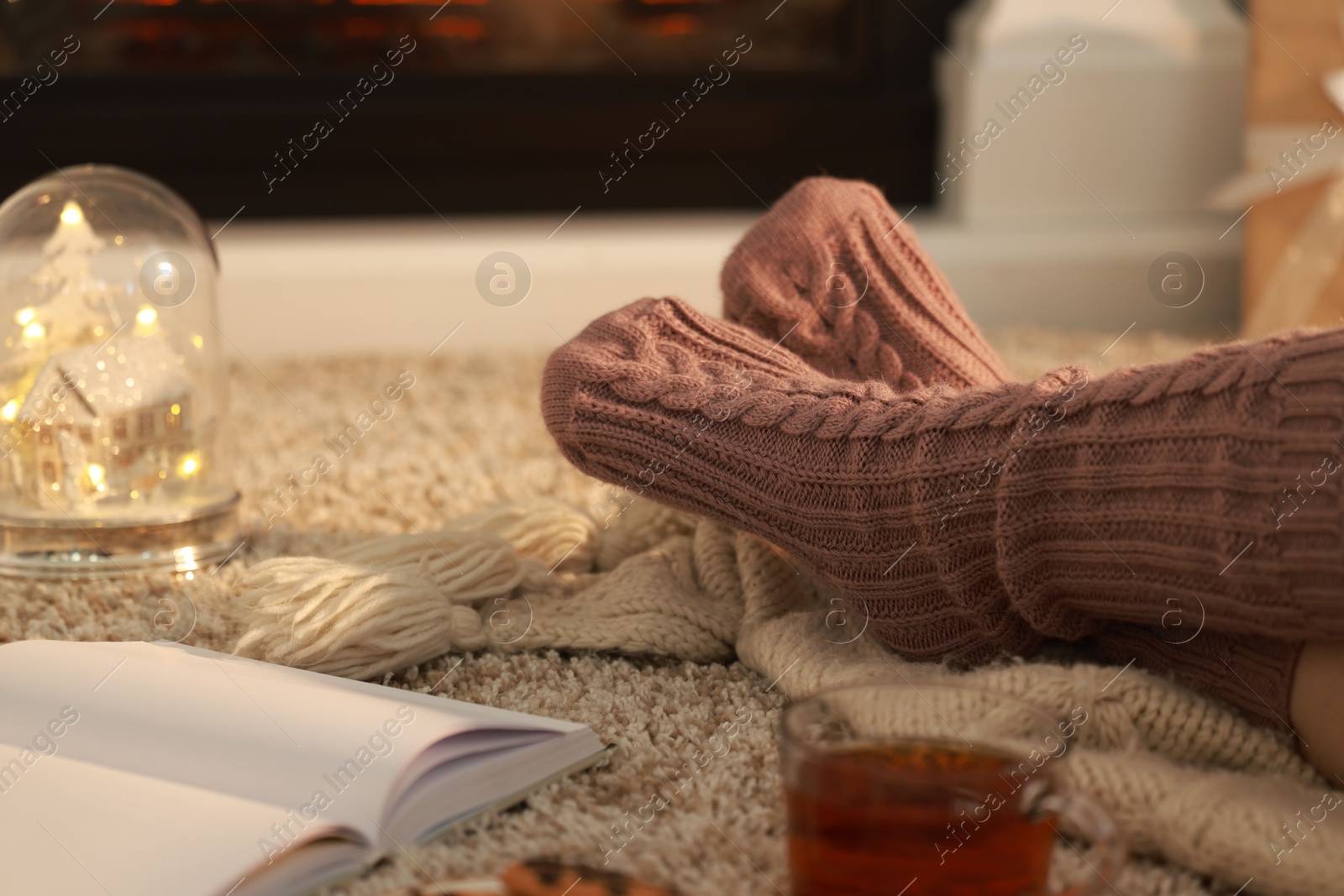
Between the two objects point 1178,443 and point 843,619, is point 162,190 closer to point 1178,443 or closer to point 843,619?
point 843,619

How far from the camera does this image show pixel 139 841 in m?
0.46

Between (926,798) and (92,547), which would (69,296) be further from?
(926,798)

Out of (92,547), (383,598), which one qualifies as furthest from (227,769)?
(92,547)

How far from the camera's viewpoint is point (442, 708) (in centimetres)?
54

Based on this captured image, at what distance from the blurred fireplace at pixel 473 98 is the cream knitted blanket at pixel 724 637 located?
1.11 meters

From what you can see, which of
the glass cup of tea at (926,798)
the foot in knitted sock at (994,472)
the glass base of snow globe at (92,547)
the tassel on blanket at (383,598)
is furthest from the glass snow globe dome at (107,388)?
the glass cup of tea at (926,798)

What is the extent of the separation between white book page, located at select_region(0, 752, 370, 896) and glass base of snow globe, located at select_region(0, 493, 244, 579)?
34 cm

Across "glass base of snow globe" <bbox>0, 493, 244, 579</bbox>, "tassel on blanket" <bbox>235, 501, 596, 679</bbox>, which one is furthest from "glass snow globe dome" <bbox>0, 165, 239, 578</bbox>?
"tassel on blanket" <bbox>235, 501, 596, 679</bbox>

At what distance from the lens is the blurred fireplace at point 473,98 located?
5.86 ft

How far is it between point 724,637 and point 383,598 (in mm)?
192

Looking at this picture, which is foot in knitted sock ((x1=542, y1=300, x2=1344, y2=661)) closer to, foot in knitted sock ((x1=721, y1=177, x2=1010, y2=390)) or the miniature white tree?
foot in knitted sock ((x1=721, y1=177, x2=1010, y2=390))

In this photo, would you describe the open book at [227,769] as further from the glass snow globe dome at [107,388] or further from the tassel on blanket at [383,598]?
the glass snow globe dome at [107,388]

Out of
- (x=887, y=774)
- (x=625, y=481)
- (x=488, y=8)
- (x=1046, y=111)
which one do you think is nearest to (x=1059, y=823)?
(x=887, y=774)

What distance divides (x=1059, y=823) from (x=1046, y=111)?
1502 millimetres
